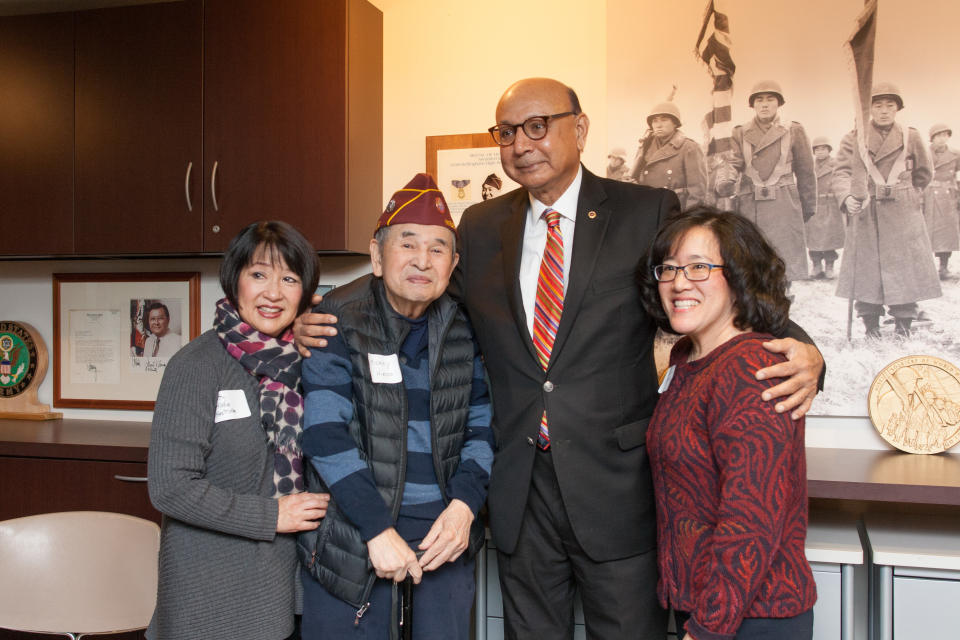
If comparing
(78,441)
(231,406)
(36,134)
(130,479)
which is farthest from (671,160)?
(36,134)

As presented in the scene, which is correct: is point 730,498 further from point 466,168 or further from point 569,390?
point 466,168

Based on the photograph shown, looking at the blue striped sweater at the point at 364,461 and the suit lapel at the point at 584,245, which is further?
the suit lapel at the point at 584,245

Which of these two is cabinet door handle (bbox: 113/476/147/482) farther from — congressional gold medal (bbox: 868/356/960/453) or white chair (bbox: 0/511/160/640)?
congressional gold medal (bbox: 868/356/960/453)

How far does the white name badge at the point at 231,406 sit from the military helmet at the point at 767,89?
6.54ft

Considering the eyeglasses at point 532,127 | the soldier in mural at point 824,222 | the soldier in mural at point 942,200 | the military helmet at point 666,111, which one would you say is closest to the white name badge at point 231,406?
the eyeglasses at point 532,127

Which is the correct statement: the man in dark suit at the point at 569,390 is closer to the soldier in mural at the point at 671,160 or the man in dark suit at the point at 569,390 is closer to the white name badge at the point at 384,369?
the white name badge at the point at 384,369

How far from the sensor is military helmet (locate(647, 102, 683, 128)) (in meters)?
2.66

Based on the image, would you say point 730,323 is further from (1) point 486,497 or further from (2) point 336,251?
(2) point 336,251

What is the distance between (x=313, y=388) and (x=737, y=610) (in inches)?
37.6

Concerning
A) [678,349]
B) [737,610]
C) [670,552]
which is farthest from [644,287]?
[737,610]

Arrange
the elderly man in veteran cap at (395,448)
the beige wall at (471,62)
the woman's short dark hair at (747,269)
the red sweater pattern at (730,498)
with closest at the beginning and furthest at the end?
the red sweater pattern at (730,498), the woman's short dark hair at (747,269), the elderly man in veteran cap at (395,448), the beige wall at (471,62)

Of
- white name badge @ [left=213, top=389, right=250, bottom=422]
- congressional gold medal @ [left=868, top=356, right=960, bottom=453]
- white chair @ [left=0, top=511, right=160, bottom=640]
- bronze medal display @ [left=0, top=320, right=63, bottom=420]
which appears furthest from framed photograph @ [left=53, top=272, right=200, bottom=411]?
congressional gold medal @ [left=868, top=356, right=960, bottom=453]

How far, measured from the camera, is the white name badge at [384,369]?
163cm

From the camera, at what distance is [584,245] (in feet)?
5.88
